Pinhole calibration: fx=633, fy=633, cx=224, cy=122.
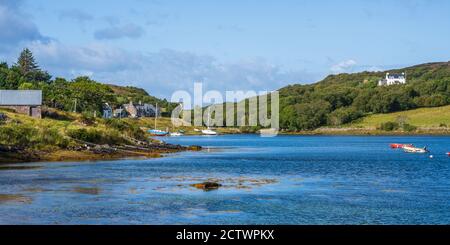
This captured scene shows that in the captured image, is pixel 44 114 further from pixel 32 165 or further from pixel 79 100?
pixel 32 165

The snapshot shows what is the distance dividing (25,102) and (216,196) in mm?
80172

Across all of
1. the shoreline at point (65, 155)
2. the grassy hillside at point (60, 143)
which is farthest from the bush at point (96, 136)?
the shoreline at point (65, 155)

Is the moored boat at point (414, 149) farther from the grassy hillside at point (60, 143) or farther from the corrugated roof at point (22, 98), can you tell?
the corrugated roof at point (22, 98)

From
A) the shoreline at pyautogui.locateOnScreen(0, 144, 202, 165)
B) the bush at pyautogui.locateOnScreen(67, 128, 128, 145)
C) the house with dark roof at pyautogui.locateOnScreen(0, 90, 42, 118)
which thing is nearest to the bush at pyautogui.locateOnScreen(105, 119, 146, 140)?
the bush at pyautogui.locateOnScreen(67, 128, 128, 145)

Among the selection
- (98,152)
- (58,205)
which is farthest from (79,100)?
(58,205)

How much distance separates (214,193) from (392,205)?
13354 mm

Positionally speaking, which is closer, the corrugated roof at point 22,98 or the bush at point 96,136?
the bush at point 96,136

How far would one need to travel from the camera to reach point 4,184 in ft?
165

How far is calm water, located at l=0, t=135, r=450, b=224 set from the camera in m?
37.8

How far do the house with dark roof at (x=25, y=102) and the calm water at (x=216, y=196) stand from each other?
159 feet

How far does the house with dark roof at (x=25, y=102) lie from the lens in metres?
117

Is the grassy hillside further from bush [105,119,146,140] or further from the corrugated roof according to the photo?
the corrugated roof

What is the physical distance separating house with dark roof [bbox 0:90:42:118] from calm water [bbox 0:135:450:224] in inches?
1902

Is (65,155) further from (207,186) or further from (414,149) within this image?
(414,149)
